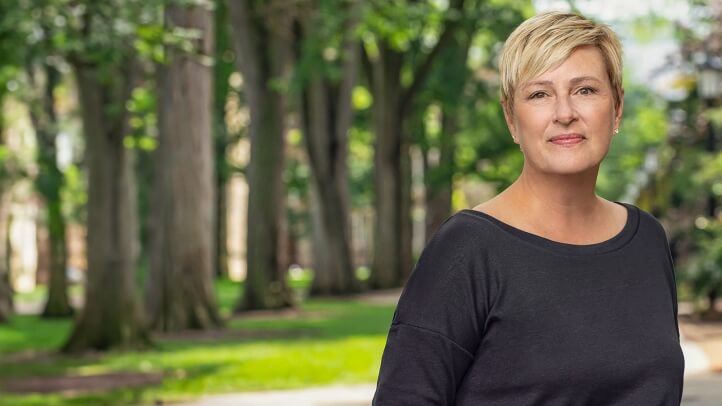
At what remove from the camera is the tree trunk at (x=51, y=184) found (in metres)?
31.1

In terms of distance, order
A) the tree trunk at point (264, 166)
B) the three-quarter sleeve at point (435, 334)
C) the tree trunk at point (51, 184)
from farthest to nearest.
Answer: the tree trunk at point (51, 184), the tree trunk at point (264, 166), the three-quarter sleeve at point (435, 334)

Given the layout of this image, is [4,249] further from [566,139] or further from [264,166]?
[566,139]

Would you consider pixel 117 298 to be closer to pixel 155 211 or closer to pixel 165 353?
pixel 165 353

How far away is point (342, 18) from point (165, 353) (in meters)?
5.44

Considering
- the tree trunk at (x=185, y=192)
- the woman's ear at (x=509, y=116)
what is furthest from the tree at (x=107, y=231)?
the woman's ear at (x=509, y=116)

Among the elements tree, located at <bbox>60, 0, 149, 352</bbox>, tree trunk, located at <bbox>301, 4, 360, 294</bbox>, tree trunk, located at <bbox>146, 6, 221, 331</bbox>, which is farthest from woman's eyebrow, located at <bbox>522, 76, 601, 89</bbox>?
tree trunk, located at <bbox>301, 4, 360, 294</bbox>

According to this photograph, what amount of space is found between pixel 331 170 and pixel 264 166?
5759 millimetres

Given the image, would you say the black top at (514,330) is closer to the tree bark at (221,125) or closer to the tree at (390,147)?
the tree bark at (221,125)

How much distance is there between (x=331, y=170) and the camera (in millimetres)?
35156

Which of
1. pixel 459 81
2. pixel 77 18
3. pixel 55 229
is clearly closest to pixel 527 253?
pixel 77 18

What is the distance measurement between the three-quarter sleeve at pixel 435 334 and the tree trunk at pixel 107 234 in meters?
17.9

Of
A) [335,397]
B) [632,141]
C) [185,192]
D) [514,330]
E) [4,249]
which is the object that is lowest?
[632,141]

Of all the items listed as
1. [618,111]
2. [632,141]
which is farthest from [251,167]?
[632,141]

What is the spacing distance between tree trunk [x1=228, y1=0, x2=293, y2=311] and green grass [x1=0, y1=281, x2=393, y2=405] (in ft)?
4.05
